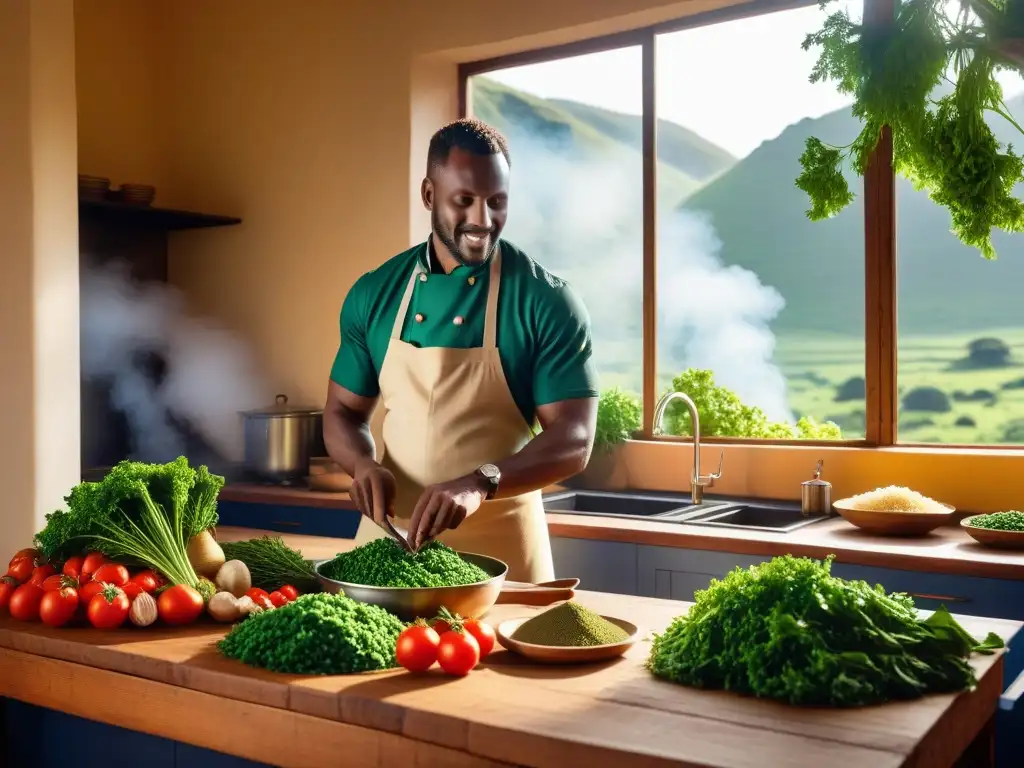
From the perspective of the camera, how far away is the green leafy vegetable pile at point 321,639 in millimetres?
1579

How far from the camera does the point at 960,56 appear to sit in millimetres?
2160

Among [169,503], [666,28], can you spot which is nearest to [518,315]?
[169,503]

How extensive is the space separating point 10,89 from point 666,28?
2.45m

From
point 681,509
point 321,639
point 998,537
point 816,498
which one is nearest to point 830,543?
point 998,537

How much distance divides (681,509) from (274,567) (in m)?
1.85

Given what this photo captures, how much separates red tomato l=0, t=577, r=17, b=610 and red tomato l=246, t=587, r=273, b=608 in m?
0.46

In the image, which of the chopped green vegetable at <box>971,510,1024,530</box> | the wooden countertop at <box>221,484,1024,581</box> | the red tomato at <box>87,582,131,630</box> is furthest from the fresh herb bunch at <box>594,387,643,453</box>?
the red tomato at <box>87,582,131,630</box>

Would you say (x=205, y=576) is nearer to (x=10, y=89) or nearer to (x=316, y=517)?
(x=316, y=517)

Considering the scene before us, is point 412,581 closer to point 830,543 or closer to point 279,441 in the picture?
point 830,543

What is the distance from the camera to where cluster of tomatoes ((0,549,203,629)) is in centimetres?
184

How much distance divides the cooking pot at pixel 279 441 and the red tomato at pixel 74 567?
7.62ft

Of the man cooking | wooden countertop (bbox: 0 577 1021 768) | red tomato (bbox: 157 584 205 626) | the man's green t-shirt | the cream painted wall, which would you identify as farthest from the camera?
the cream painted wall

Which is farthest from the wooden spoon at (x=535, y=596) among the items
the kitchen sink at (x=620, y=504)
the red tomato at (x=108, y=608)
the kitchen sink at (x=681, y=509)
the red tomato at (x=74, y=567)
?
the kitchen sink at (x=620, y=504)

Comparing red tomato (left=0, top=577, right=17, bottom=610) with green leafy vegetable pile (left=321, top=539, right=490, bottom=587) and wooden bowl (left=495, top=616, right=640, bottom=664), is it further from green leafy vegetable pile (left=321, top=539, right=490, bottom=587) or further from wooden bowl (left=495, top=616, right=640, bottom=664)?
wooden bowl (left=495, top=616, right=640, bottom=664)
